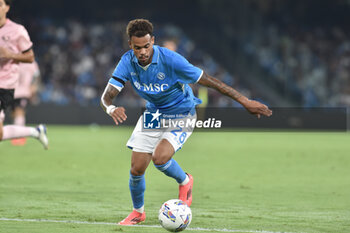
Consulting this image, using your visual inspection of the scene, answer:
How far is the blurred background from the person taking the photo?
2423cm

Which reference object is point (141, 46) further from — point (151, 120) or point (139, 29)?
point (151, 120)

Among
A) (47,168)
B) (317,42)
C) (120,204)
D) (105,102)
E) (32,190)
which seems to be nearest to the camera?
(105,102)

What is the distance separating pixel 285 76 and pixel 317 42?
3.18 m

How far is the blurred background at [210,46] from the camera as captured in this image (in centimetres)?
2423

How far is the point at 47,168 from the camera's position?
1087cm

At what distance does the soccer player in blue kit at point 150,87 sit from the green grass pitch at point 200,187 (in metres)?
0.48

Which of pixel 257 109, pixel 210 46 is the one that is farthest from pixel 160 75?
pixel 210 46

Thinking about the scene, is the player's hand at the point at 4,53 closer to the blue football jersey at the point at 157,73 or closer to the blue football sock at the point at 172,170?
the blue football jersey at the point at 157,73

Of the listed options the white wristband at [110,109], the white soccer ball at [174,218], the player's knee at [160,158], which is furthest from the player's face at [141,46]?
the white soccer ball at [174,218]

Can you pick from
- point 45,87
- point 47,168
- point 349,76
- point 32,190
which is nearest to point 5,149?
point 47,168

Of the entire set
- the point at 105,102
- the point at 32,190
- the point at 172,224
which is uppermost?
the point at 105,102

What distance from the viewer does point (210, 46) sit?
2777 cm

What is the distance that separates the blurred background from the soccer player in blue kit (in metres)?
16.4

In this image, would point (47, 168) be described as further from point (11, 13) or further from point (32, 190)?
point (11, 13)
